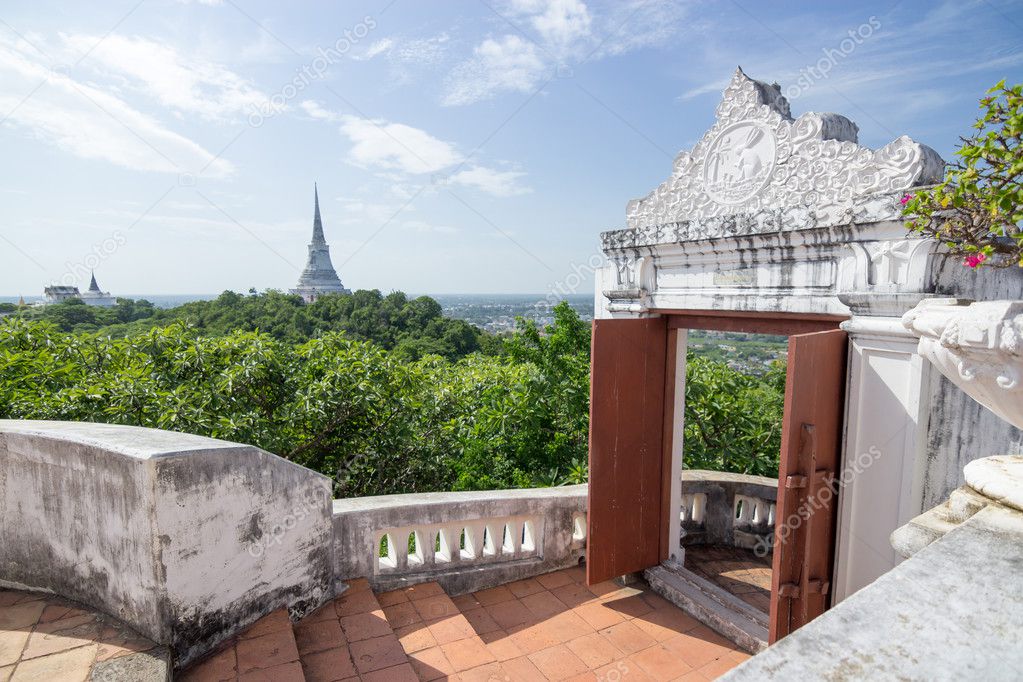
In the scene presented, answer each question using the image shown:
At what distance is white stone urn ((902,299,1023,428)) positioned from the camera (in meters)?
1.39

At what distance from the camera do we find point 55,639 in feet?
8.90

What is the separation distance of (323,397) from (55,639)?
335 centimetres

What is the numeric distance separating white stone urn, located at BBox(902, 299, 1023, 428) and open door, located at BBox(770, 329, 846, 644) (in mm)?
1488

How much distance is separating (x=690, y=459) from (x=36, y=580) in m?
6.15

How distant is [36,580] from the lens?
3.15m

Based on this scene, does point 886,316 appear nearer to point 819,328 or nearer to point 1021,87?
point 819,328

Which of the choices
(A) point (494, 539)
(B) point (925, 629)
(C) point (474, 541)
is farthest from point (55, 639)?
(B) point (925, 629)

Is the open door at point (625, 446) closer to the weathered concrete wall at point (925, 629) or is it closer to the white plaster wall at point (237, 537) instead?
the white plaster wall at point (237, 537)

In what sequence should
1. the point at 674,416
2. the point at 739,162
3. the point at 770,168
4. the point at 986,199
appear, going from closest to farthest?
the point at 986,199 < the point at 770,168 < the point at 739,162 < the point at 674,416

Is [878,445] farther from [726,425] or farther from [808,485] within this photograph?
[726,425]

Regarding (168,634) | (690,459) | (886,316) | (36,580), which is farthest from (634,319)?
(36,580)

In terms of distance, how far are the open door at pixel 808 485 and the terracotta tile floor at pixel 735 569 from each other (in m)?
1.16

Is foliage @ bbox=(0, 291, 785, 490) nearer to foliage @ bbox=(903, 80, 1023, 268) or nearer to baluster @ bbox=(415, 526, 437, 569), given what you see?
baluster @ bbox=(415, 526, 437, 569)

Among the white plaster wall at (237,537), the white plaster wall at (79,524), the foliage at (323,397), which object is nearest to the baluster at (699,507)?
the foliage at (323,397)
